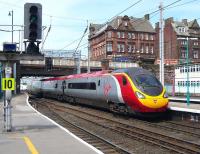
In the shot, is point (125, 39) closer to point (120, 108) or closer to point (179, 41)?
point (179, 41)

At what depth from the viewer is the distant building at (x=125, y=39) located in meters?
107

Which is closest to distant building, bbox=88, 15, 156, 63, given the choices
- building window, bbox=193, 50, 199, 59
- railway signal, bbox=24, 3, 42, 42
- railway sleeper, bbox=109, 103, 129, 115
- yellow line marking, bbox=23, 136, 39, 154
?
building window, bbox=193, 50, 199, 59

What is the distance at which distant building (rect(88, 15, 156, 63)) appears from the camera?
106875mm

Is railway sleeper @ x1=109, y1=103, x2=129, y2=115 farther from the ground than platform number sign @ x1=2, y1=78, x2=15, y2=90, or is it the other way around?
platform number sign @ x1=2, y1=78, x2=15, y2=90

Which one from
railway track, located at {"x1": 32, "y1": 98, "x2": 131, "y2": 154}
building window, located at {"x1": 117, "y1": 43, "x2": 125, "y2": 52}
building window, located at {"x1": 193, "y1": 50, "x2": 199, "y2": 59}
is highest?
building window, located at {"x1": 117, "y1": 43, "x2": 125, "y2": 52}

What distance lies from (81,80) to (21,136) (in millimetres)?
18582

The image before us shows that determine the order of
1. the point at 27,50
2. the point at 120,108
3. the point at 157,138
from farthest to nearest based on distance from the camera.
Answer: the point at 120,108, the point at 27,50, the point at 157,138

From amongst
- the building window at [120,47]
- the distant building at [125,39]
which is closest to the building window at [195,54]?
the distant building at [125,39]

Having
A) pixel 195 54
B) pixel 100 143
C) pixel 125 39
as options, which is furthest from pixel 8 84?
pixel 195 54

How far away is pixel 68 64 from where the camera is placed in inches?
3063

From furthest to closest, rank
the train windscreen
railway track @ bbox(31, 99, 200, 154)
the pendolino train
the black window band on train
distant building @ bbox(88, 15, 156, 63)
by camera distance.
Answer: distant building @ bbox(88, 15, 156, 63)
the black window band on train
the train windscreen
the pendolino train
railway track @ bbox(31, 99, 200, 154)

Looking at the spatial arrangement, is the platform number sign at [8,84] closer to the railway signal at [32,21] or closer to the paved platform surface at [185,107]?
the railway signal at [32,21]

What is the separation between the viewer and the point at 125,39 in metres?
110

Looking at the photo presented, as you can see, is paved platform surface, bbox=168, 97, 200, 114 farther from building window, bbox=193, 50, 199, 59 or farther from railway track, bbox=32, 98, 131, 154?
building window, bbox=193, 50, 199, 59
